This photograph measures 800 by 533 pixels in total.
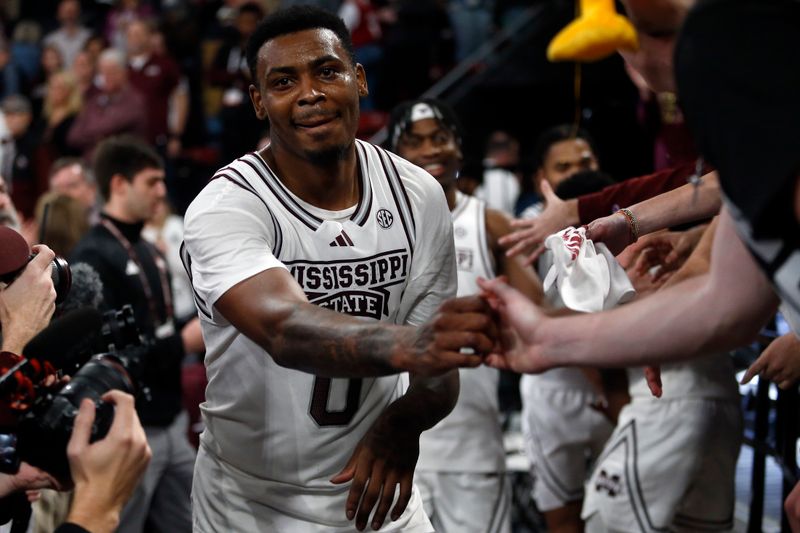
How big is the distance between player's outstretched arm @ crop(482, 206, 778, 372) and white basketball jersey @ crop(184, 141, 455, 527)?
3.15 ft

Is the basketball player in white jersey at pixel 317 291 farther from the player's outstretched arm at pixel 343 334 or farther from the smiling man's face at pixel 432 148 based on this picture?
the smiling man's face at pixel 432 148

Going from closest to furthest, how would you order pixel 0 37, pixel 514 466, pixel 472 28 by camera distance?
pixel 514 466
pixel 472 28
pixel 0 37

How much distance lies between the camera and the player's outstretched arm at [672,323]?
92.9 inches

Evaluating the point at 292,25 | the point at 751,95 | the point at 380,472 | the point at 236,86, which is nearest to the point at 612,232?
the point at 380,472

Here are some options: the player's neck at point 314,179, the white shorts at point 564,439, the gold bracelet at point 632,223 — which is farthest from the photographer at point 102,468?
the white shorts at point 564,439

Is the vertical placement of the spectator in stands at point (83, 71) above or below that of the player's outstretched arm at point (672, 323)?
below

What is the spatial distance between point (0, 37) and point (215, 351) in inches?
514

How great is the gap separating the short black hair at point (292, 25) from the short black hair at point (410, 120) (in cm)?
235

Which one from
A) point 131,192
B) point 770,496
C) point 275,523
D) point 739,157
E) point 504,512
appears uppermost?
point 739,157

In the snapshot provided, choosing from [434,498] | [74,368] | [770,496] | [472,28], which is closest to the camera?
[74,368]

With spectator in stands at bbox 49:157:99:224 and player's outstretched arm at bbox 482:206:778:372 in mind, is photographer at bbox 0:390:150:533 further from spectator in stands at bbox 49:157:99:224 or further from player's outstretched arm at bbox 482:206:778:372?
spectator in stands at bbox 49:157:99:224

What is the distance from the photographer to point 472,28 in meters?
12.4

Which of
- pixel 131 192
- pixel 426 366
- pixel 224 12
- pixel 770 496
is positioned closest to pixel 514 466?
pixel 770 496

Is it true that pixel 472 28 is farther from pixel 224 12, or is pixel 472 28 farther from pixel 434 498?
pixel 434 498
